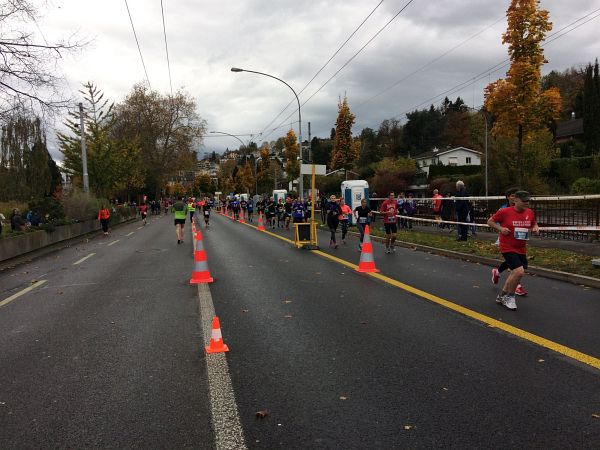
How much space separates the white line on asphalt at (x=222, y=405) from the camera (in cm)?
310

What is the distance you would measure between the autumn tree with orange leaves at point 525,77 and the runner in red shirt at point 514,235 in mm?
13836

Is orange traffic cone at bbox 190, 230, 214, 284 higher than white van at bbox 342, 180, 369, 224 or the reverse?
the reverse

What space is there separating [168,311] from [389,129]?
334 feet

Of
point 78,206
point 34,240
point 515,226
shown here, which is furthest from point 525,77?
point 78,206

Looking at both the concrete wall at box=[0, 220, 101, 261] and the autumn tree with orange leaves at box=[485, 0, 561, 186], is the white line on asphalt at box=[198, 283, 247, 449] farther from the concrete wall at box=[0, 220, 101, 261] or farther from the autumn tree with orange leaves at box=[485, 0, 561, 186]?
the autumn tree with orange leaves at box=[485, 0, 561, 186]

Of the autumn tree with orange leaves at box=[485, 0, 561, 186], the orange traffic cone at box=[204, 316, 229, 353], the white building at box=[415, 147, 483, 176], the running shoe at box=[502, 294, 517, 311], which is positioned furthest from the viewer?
the white building at box=[415, 147, 483, 176]

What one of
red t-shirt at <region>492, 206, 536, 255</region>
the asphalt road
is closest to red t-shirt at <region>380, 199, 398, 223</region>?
the asphalt road

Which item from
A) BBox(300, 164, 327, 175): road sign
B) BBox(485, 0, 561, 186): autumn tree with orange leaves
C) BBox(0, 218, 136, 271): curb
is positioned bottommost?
BBox(0, 218, 136, 271): curb

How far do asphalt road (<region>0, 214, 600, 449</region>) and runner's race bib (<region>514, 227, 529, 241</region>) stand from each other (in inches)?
38.2

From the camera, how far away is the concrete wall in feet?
47.3

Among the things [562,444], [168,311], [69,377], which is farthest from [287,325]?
[562,444]

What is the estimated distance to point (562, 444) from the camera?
2951 millimetres

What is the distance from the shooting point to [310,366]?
4.41m

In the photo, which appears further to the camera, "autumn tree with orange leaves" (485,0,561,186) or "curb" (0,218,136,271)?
"autumn tree with orange leaves" (485,0,561,186)
